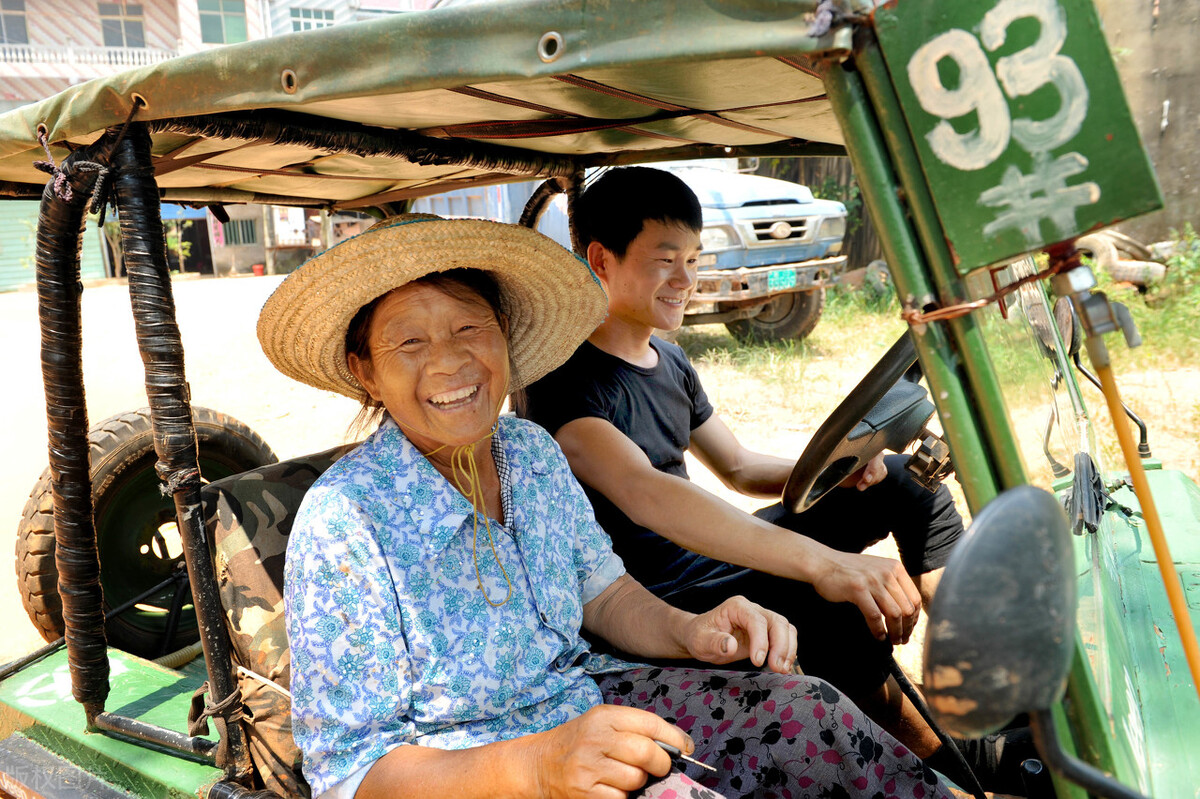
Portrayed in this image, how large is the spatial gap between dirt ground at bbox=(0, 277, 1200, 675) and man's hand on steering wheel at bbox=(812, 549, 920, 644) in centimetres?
177

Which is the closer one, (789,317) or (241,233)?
(789,317)

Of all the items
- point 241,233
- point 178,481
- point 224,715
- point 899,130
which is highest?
point 241,233

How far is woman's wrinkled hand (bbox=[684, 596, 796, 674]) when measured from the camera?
1.71 metres

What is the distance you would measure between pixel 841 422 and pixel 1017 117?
Answer: 932 mm

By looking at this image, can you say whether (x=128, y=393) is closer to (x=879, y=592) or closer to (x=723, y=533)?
(x=723, y=533)

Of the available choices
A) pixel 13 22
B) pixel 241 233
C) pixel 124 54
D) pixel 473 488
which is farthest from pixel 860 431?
pixel 13 22

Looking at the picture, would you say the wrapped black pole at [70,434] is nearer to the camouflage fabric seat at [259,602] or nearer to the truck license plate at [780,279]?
the camouflage fabric seat at [259,602]

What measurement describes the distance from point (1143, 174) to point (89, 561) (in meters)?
2.05

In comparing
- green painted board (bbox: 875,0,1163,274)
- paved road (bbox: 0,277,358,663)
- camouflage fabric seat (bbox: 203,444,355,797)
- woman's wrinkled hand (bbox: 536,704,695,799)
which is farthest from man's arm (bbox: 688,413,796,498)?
paved road (bbox: 0,277,358,663)

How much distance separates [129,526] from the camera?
279 cm

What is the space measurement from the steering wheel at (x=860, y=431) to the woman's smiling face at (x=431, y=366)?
672 mm

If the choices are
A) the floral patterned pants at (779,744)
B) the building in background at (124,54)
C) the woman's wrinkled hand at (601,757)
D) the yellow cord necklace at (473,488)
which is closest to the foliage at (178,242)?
the building in background at (124,54)

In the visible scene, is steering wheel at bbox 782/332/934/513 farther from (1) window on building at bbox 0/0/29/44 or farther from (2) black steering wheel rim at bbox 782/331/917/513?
(1) window on building at bbox 0/0/29/44

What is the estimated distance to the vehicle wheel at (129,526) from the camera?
263 cm
